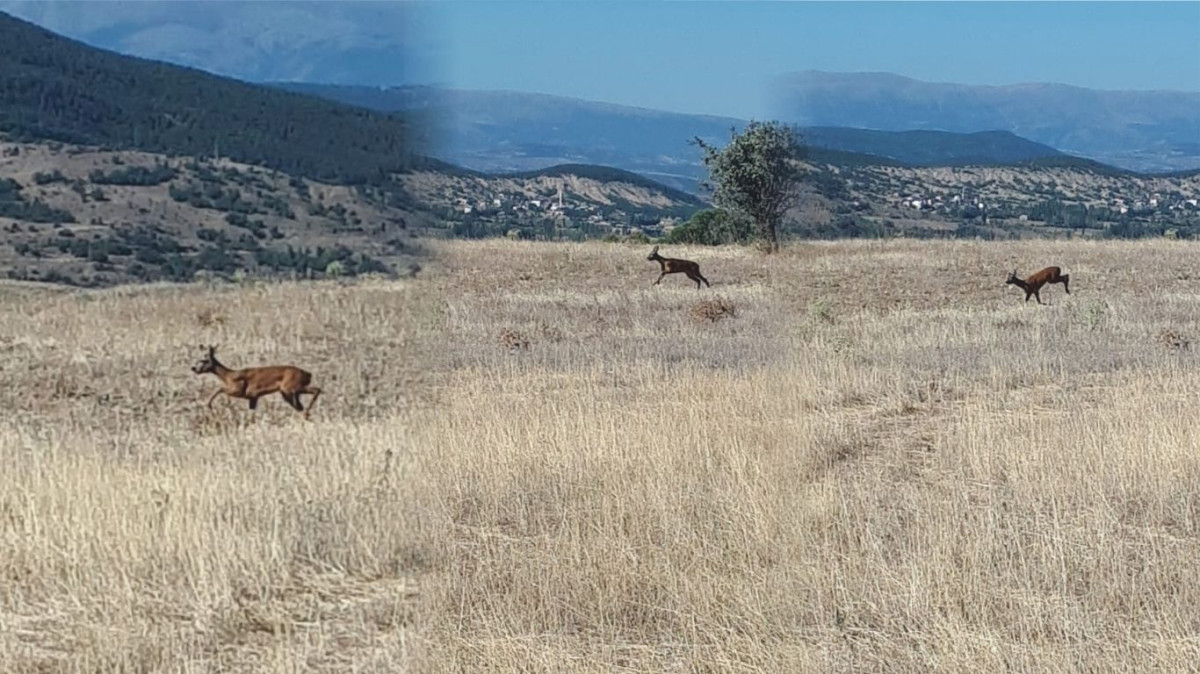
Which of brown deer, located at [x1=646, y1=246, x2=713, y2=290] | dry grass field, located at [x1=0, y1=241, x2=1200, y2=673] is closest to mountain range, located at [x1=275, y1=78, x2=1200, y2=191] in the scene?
dry grass field, located at [x1=0, y1=241, x2=1200, y2=673]

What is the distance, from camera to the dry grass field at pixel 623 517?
5.10m

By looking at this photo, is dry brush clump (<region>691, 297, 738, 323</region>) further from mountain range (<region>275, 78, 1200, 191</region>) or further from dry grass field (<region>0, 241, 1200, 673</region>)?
mountain range (<region>275, 78, 1200, 191</region>)

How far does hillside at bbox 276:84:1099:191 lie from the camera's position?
379 centimetres

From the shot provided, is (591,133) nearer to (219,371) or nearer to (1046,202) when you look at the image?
(219,371)

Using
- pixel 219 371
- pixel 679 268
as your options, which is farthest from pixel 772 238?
pixel 679 268

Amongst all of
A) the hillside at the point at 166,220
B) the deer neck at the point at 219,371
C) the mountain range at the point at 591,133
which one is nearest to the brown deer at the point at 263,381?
the deer neck at the point at 219,371

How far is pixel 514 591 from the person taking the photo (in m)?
5.62

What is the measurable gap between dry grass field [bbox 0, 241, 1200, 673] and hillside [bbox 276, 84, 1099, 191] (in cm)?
64

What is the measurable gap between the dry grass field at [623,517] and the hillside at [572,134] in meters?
0.64

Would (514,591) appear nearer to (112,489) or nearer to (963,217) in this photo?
(112,489)

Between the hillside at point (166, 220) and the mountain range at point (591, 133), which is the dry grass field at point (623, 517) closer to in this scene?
the mountain range at point (591, 133)

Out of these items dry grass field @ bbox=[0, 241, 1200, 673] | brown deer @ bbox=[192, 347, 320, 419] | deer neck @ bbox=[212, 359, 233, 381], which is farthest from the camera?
brown deer @ bbox=[192, 347, 320, 419]

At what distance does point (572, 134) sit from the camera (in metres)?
5.95

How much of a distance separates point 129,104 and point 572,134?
59.0 metres
